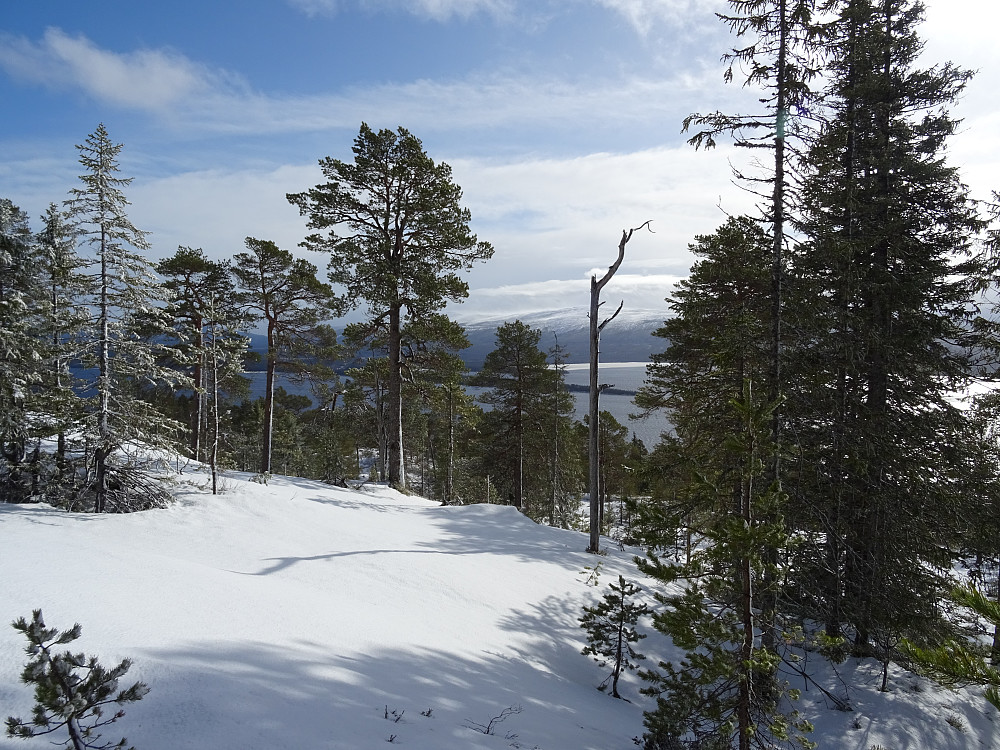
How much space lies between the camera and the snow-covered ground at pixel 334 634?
3.63 m

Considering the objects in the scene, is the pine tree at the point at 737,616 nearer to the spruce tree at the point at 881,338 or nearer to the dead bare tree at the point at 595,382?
the spruce tree at the point at 881,338

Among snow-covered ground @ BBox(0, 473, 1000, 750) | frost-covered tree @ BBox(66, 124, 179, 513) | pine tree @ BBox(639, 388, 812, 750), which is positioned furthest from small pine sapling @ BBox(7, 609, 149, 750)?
frost-covered tree @ BBox(66, 124, 179, 513)

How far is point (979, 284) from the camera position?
9375 mm

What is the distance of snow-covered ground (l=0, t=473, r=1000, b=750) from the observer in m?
3.63

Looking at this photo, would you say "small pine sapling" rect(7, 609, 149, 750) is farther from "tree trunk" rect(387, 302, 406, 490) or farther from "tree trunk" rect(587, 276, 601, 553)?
"tree trunk" rect(387, 302, 406, 490)

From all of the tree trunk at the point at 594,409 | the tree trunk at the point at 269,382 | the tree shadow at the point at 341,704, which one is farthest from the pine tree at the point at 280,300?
the tree shadow at the point at 341,704

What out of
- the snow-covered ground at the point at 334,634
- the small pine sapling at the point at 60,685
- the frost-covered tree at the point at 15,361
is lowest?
the snow-covered ground at the point at 334,634

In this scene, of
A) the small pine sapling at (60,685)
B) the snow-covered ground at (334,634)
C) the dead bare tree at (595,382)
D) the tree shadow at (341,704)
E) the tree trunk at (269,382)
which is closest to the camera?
the small pine sapling at (60,685)

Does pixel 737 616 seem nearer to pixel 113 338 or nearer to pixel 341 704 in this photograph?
pixel 341 704

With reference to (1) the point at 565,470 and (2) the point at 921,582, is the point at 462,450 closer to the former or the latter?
(1) the point at 565,470

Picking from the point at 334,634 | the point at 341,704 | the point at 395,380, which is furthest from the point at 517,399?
the point at 341,704

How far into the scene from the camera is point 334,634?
5434 millimetres

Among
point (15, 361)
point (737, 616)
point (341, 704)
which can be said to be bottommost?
point (341, 704)

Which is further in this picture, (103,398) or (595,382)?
(595,382)
